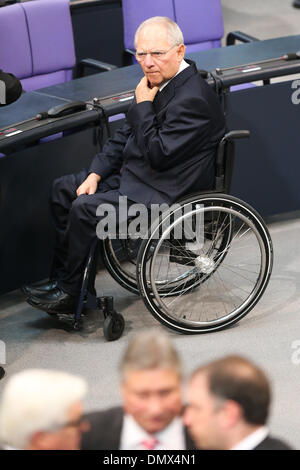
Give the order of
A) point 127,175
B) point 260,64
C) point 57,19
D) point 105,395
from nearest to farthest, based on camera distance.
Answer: point 105,395 → point 127,175 → point 260,64 → point 57,19

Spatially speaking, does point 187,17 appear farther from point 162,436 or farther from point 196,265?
point 162,436

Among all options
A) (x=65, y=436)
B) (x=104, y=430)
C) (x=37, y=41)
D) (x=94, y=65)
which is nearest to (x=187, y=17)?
(x=94, y=65)

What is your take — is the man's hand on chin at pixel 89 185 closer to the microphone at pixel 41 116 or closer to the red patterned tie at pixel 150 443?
the microphone at pixel 41 116

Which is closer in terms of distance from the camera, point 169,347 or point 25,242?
point 169,347

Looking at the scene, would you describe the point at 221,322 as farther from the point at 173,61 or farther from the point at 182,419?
the point at 182,419

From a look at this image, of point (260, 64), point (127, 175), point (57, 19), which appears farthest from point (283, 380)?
point (57, 19)

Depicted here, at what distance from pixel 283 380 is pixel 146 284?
Result: 0.58 metres

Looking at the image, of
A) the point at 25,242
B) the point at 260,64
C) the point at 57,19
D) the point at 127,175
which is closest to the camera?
the point at 127,175

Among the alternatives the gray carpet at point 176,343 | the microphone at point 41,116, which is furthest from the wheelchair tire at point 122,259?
the microphone at point 41,116

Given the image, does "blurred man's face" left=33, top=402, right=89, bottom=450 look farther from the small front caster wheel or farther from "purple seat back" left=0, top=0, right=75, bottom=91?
"purple seat back" left=0, top=0, right=75, bottom=91

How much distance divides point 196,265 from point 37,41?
1753mm

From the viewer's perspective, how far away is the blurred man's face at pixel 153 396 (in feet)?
4.42

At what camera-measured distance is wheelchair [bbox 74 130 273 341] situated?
3031 mm

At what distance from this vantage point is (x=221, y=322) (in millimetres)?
3246
